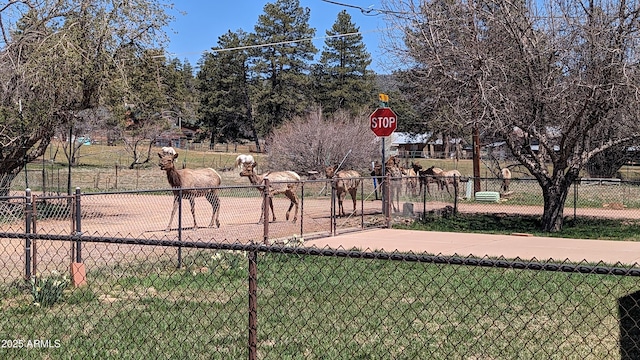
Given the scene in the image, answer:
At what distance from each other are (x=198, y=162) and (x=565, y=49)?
135 ft

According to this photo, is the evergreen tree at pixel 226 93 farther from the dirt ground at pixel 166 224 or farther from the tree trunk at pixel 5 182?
the tree trunk at pixel 5 182

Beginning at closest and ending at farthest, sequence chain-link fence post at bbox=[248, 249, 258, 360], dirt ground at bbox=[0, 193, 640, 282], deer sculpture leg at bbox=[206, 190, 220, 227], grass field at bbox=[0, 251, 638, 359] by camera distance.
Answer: chain-link fence post at bbox=[248, 249, 258, 360] → grass field at bbox=[0, 251, 638, 359] → dirt ground at bbox=[0, 193, 640, 282] → deer sculpture leg at bbox=[206, 190, 220, 227]

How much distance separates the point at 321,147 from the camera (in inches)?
1521

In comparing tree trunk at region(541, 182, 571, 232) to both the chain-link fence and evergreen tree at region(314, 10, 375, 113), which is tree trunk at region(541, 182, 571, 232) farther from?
evergreen tree at region(314, 10, 375, 113)

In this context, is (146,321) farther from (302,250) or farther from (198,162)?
(198,162)

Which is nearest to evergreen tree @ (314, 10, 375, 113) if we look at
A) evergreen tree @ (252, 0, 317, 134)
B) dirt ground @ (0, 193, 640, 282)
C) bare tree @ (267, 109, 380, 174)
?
evergreen tree @ (252, 0, 317, 134)

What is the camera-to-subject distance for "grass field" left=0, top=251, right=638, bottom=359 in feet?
20.3

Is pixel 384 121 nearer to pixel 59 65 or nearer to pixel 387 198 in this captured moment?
pixel 387 198

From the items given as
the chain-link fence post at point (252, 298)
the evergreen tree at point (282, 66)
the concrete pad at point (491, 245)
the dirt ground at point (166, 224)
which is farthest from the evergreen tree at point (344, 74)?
the chain-link fence post at point (252, 298)

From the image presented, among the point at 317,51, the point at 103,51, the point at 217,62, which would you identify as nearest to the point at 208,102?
the point at 217,62

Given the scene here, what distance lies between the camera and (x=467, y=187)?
91.0 feet

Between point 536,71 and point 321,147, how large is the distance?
23.3m

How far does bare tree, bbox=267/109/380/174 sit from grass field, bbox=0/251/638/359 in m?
27.8

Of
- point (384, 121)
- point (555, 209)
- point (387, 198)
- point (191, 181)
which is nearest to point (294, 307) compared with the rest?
point (191, 181)
